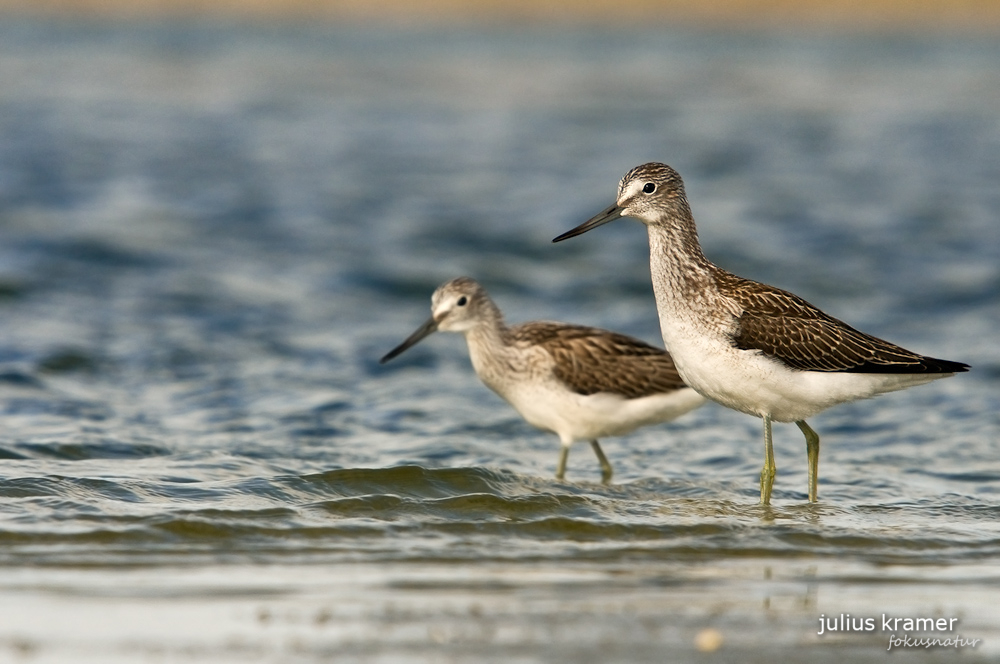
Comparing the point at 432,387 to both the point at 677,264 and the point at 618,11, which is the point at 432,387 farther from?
the point at 618,11

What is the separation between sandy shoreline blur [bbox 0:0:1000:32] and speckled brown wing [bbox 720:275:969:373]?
40.7 metres

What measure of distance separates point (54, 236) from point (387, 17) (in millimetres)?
33565

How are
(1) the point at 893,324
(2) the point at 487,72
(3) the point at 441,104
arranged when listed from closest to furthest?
(1) the point at 893,324 → (3) the point at 441,104 → (2) the point at 487,72

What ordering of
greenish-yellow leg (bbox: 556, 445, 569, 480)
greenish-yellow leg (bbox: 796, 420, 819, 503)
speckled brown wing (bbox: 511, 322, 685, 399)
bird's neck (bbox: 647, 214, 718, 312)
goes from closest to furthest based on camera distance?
bird's neck (bbox: 647, 214, 718, 312) → greenish-yellow leg (bbox: 796, 420, 819, 503) → greenish-yellow leg (bbox: 556, 445, 569, 480) → speckled brown wing (bbox: 511, 322, 685, 399)

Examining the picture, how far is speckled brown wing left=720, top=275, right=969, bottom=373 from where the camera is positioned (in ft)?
26.8

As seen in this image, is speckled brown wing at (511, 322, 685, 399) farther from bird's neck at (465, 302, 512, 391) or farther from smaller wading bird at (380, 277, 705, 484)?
bird's neck at (465, 302, 512, 391)

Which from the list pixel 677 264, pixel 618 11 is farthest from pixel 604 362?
pixel 618 11

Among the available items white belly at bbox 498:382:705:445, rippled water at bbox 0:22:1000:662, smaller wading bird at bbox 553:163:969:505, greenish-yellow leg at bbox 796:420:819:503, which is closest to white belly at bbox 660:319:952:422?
smaller wading bird at bbox 553:163:969:505

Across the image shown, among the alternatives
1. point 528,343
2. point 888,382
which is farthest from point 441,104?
point 888,382

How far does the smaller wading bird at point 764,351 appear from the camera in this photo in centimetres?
817

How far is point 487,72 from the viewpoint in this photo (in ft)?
114

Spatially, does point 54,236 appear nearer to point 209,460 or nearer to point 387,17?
point 209,460

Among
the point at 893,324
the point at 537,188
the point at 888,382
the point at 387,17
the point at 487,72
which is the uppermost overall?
the point at 387,17

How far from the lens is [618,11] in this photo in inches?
1955
